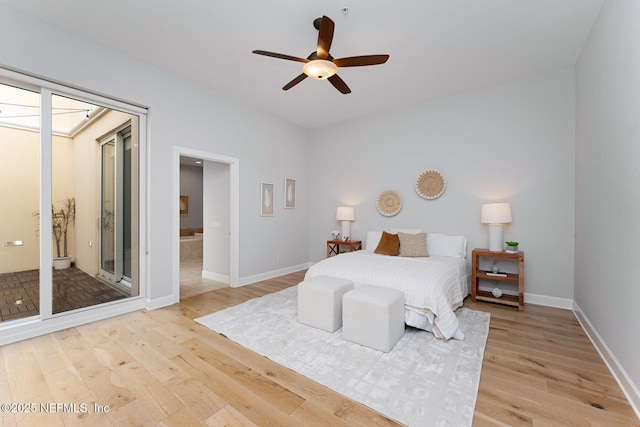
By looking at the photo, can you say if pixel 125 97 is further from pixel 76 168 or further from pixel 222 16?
pixel 222 16

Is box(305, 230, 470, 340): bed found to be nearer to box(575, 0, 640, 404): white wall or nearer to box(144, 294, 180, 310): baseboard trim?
box(575, 0, 640, 404): white wall

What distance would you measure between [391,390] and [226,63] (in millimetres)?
3958

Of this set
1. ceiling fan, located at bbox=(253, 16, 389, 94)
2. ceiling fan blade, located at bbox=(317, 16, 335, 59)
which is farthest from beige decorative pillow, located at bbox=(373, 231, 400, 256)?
ceiling fan blade, located at bbox=(317, 16, 335, 59)

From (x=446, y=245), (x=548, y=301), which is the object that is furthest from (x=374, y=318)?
(x=548, y=301)

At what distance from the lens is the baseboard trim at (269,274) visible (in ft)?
15.7

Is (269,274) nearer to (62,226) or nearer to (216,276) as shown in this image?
(216,276)

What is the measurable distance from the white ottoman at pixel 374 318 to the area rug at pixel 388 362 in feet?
0.26

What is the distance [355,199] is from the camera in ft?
18.3

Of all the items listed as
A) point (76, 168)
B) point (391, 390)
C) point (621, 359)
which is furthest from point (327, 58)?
point (621, 359)

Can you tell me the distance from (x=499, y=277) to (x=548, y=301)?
2.59 feet

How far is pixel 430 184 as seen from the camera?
4637 mm

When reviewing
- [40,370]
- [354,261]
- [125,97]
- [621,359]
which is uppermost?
[125,97]

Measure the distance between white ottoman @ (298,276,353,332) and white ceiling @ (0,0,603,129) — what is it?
2.70 m

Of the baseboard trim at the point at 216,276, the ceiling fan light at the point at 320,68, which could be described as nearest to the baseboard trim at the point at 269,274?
the baseboard trim at the point at 216,276
